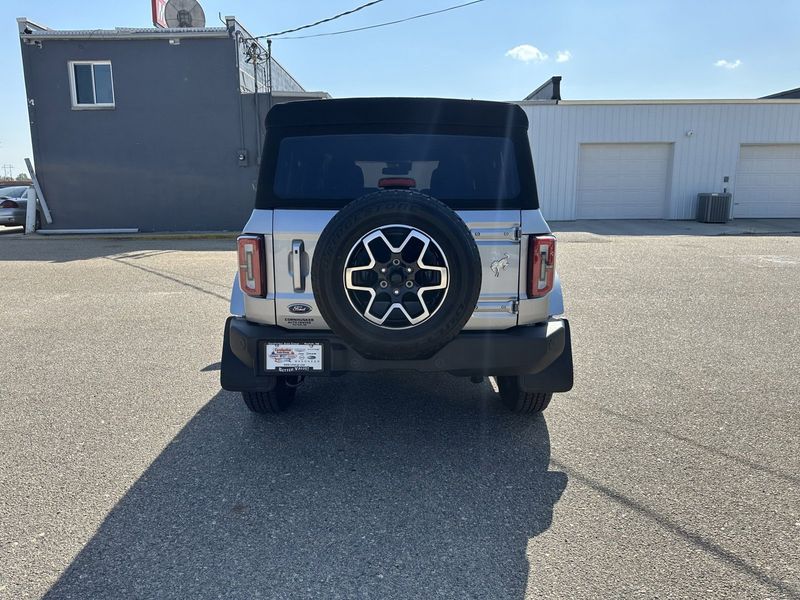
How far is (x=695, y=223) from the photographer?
1939 centimetres

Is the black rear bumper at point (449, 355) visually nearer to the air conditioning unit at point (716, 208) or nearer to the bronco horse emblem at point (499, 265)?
the bronco horse emblem at point (499, 265)

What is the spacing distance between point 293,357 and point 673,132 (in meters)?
20.0

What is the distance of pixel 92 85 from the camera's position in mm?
16766

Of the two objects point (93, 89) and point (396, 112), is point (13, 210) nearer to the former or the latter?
point (93, 89)

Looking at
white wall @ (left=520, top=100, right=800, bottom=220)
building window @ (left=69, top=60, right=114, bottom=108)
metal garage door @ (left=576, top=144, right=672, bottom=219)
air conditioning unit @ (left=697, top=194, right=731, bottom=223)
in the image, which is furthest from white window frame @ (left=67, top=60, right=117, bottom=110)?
air conditioning unit @ (left=697, top=194, right=731, bottom=223)

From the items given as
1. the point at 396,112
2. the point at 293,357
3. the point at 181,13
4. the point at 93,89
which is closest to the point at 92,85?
the point at 93,89

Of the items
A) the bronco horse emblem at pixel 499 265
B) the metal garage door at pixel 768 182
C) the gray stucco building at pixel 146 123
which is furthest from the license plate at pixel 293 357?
the metal garage door at pixel 768 182

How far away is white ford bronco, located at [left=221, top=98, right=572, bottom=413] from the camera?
287 centimetres

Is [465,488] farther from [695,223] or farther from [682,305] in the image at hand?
[695,223]

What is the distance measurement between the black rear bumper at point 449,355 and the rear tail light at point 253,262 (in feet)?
0.77

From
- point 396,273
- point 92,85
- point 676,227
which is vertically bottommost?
point 676,227

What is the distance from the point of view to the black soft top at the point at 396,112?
3295 millimetres

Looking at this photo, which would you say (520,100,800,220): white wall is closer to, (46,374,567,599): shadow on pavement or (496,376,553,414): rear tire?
(496,376,553,414): rear tire

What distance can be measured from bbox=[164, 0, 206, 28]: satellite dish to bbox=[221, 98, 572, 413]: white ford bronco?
16.3m
